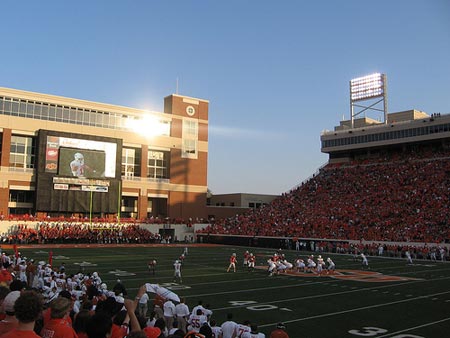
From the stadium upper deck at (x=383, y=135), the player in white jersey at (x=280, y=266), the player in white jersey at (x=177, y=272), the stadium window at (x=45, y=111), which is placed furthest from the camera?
the stadium upper deck at (x=383, y=135)

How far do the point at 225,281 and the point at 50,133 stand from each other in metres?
37.8

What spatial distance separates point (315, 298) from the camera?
1784 centimetres

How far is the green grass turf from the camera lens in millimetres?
13130

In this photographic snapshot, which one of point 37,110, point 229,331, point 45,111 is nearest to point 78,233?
point 45,111

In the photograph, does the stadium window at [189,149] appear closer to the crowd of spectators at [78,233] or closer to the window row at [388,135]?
the crowd of spectators at [78,233]

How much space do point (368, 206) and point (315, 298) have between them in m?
34.5

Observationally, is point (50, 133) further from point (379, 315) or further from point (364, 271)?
point (379, 315)

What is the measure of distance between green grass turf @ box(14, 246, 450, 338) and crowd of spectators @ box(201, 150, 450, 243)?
14945mm

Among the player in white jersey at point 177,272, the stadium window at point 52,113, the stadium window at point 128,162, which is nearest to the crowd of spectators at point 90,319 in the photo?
the player in white jersey at point 177,272

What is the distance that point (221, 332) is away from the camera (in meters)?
9.32

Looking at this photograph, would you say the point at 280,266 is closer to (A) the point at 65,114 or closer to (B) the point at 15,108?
(A) the point at 65,114

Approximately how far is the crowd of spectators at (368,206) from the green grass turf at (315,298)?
1494 centimetres

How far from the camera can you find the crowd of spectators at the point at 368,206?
143 feet

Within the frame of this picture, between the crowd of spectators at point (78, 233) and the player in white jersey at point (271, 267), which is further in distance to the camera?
the crowd of spectators at point (78, 233)
